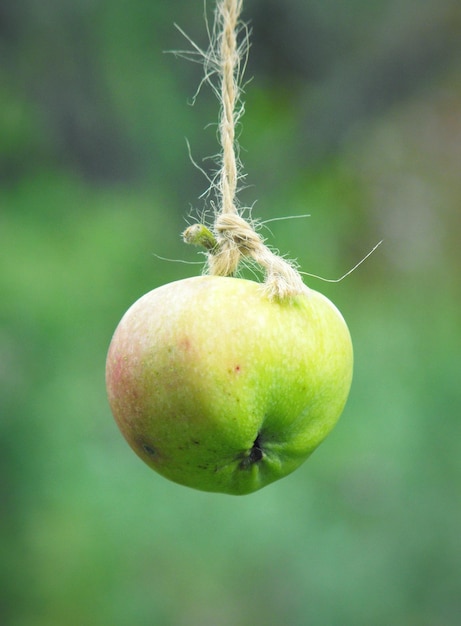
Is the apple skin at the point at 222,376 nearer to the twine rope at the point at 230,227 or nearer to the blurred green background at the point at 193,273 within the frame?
the twine rope at the point at 230,227

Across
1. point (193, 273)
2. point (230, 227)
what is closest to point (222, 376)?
point (230, 227)

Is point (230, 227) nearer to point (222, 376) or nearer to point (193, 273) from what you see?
point (222, 376)

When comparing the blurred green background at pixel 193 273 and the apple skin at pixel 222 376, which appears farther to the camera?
the blurred green background at pixel 193 273

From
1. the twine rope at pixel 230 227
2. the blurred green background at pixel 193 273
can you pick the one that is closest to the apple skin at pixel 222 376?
the twine rope at pixel 230 227

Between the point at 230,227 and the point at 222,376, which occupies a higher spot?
the point at 230,227

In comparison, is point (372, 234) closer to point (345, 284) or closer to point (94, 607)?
point (345, 284)

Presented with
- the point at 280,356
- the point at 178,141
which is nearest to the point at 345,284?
the point at 178,141
